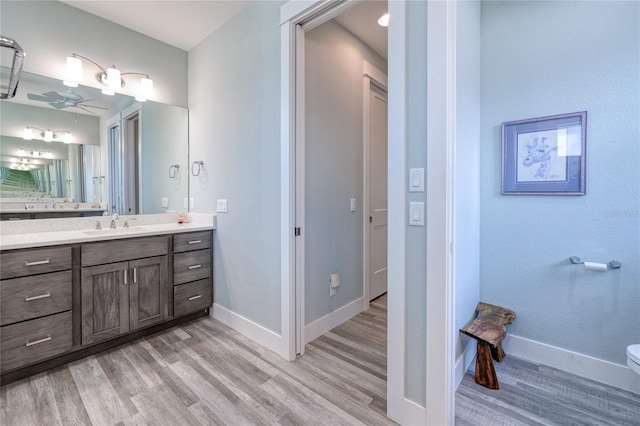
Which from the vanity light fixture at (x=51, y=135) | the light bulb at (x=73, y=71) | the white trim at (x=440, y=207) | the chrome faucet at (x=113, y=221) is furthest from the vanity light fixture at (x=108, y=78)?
the white trim at (x=440, y=207)

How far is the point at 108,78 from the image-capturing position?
7.89 feet

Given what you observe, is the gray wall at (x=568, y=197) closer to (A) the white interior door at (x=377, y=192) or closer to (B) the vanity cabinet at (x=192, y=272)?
(A) the white interior door at (x=377, y=192)

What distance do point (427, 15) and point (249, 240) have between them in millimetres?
1866

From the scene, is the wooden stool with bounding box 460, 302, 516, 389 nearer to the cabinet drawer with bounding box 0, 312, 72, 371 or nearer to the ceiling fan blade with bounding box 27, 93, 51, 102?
the cabinet drawer with bounding box 0, 312, 72, 371

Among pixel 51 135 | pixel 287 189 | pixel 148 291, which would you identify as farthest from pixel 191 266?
pixel 51 135

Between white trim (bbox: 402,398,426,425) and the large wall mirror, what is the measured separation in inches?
102

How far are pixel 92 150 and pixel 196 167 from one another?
83 centimetres

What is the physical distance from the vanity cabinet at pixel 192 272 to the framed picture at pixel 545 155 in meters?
2.54

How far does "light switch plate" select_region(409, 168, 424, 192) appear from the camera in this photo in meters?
1.33

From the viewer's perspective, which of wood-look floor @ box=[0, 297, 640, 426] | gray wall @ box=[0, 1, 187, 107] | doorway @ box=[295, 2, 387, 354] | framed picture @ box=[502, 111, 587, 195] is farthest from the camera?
doorway @ box=[295, 2, 387, 354]

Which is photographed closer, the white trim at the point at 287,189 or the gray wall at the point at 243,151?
the white trim at the point at 287,189

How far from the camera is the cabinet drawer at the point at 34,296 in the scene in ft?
5.42

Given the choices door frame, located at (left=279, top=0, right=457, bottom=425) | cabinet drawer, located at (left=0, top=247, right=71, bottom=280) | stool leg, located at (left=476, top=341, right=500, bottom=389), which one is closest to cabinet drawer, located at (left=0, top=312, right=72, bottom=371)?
cabinet drawer, located at (left=0, top=247, right=71, bottom=280)

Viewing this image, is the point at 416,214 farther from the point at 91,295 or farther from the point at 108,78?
the point at 108,78
